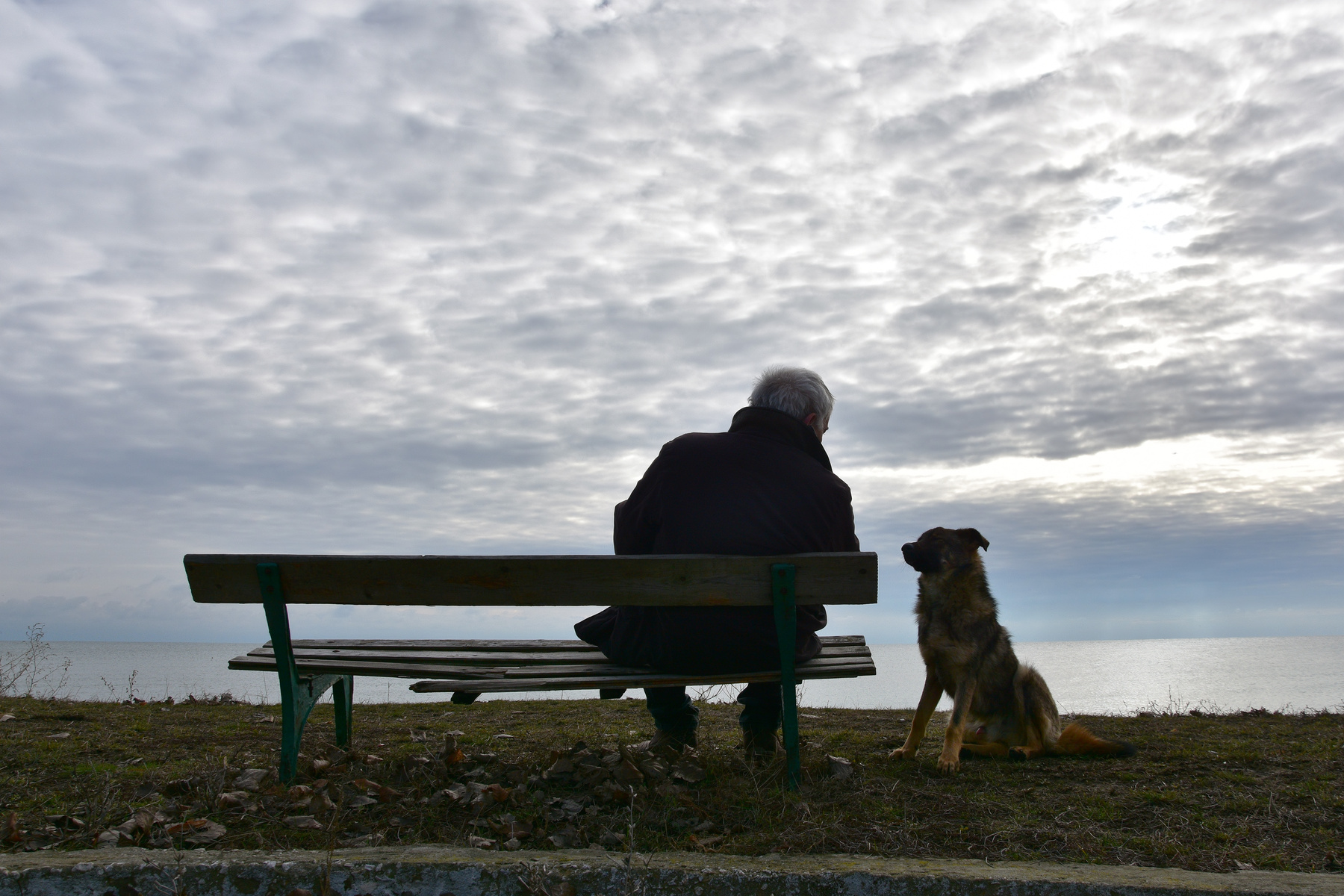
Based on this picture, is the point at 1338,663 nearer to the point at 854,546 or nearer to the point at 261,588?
the point at 854,546

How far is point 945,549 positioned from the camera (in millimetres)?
5020

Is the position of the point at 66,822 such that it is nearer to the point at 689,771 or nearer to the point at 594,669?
the point at 594,669

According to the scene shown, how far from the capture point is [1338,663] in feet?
74.0

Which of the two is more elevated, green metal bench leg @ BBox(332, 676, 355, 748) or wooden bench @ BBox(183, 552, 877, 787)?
wooden bench @ BBox(183, 552, 877, 787)

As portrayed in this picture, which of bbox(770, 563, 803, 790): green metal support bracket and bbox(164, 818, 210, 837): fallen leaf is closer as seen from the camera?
bbox(164, 818, 210, 837): fallen leaf

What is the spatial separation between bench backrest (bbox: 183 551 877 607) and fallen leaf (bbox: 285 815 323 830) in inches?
36.2

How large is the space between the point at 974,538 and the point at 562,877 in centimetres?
323

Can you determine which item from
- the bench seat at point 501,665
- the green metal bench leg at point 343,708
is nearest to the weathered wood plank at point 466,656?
the bench seat at point 501,665

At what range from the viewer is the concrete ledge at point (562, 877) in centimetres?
270

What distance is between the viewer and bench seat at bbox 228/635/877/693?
377cm

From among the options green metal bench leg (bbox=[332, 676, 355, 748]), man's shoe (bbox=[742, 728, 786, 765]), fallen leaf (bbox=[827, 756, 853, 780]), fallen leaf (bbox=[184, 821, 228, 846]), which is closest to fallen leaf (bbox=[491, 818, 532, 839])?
fallen leaf (bbox=[184, 821, 228, 846])

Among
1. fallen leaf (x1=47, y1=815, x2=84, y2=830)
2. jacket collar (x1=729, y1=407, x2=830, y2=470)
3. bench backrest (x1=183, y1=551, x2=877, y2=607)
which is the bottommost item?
fallen leaf (x1=47, y1=815, x2=84, y2=830)

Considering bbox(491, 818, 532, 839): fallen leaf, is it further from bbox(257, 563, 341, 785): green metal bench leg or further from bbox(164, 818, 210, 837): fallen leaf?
bbox(257, 563, 341, 785): green metal bench leg

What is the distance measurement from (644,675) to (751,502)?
1.00 m
